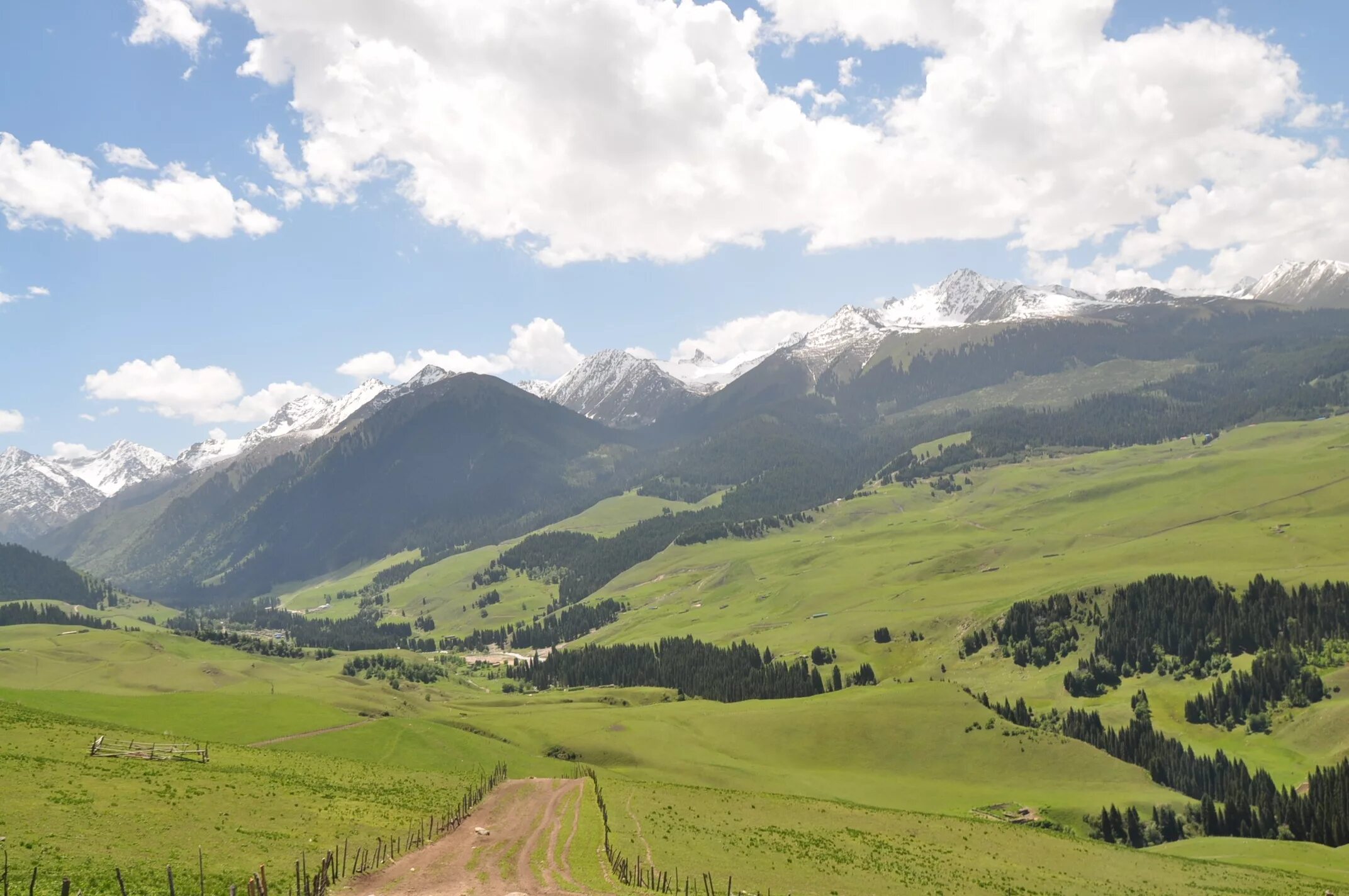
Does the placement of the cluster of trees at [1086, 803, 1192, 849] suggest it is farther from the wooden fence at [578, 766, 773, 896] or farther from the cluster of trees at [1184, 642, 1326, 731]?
the cluster of trees at [1184, 642, 1326, 731]

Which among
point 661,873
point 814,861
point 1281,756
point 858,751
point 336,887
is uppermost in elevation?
point 336,887

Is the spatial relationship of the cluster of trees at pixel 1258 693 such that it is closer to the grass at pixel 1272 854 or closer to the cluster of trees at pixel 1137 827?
the cluster of trees at pixel 1137 827

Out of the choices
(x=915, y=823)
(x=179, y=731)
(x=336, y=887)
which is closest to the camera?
(x=336, y=887)

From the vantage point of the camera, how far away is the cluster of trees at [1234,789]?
118 metres

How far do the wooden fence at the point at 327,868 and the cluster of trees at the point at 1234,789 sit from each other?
382ft

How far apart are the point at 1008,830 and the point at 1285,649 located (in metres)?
150

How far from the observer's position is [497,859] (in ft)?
181

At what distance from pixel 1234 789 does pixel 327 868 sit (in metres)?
151

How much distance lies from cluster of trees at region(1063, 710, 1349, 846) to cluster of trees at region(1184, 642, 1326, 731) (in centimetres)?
2059

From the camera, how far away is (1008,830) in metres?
94.2

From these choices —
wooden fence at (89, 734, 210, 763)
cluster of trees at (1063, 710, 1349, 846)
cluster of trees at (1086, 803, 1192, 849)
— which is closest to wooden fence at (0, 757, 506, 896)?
wooden fence at (89, 734, 210, 763)

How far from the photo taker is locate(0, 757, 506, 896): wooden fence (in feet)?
120

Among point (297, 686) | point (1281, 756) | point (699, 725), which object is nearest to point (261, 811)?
point (699, 725)

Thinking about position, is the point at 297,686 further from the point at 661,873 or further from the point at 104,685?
the point at 661,873
